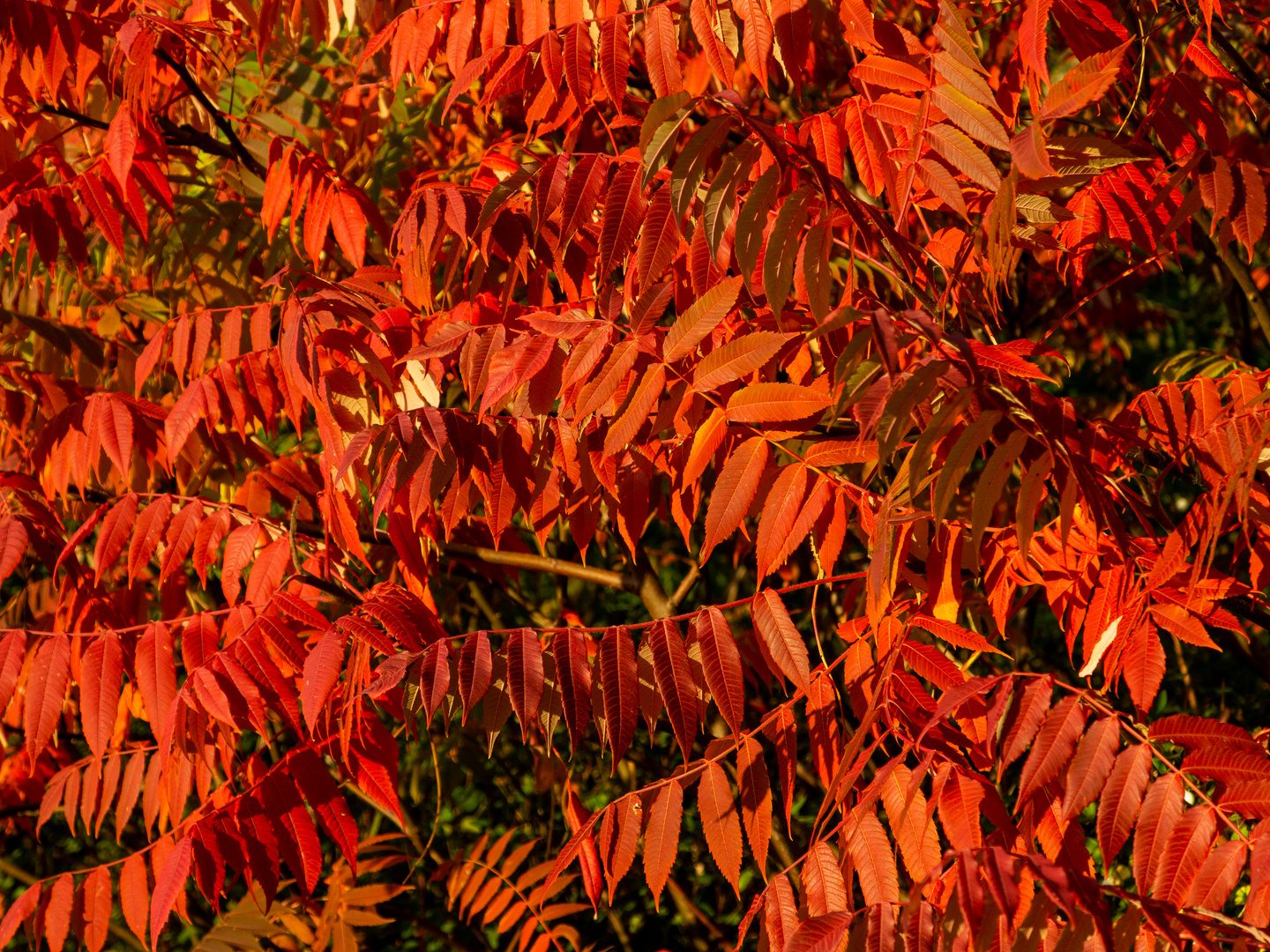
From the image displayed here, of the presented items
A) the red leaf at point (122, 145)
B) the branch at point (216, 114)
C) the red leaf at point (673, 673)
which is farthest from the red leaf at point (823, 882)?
A: the branch at point (216, 114)

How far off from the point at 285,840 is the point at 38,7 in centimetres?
174

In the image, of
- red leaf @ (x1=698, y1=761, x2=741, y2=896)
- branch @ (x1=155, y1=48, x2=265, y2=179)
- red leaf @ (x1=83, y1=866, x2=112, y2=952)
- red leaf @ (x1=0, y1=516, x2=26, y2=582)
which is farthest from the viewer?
branch @ (x1=155, y1=48, x2=265, y2=179)

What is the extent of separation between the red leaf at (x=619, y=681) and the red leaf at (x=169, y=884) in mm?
725

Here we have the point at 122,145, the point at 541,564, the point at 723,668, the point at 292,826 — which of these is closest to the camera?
the point at 723,668

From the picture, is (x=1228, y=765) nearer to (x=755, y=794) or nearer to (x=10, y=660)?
(x=755, y=794)

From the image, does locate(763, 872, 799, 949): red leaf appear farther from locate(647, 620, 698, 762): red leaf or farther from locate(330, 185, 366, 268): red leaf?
locate(330, 185, 366, 268): red leaf

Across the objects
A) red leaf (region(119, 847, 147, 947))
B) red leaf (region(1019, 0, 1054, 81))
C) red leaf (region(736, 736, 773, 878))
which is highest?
red leaf (region(1019, 0, 1054, 81))

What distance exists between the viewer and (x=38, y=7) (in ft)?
7.18

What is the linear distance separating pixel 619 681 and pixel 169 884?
792 mm

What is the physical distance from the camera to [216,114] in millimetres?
2641

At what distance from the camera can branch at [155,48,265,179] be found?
2465 mm

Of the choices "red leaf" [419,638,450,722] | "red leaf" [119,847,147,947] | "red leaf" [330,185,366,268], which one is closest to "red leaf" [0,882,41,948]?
"red leaf" [119,847,147,947]

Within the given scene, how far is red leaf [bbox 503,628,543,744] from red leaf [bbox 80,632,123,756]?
0.72m

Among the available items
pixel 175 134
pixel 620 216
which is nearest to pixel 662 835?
pixel 620 216
